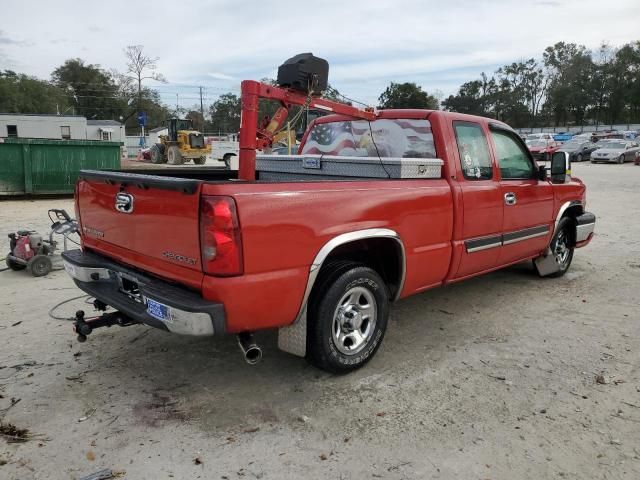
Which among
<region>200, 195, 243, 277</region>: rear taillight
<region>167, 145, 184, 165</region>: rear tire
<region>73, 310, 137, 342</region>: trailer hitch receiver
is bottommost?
<region>73, 310, 137, 342</region>: trailer hitch receiver

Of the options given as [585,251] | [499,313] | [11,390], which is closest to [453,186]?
[499,313]

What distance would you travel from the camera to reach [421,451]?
9.21 ft

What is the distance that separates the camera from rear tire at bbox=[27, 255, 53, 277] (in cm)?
601

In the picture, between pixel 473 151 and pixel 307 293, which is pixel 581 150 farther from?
pixel 307 293

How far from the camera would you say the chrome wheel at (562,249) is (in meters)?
6.28

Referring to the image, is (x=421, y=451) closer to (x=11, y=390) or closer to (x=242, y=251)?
(x=242, y=251)

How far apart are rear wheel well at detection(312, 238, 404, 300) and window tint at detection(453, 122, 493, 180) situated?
1.08 meters

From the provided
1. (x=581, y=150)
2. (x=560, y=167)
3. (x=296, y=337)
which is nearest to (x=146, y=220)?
(x=296, y=337)

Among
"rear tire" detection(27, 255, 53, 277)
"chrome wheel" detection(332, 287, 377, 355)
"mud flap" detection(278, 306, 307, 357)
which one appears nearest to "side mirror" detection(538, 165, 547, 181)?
"chrome wheel" detection(332, 287, 377, 355)

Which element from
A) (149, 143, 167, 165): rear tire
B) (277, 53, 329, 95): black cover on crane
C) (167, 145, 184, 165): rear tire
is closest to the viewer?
(277, 53, 329, 95): black cover on crane

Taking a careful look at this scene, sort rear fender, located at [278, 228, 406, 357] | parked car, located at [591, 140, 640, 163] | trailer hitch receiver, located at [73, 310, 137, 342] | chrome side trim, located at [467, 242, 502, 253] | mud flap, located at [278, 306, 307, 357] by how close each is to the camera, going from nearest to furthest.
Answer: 1. rear fender, located at [278, 228, 406, 357]
2. mud flap, located at [278, 306, 307, 357]
3. trailer hitch receiver, located at [73, 310, 137, 342]
4. chrome side trim, located at [467, 242, 502, 253]
5. parked car, located at [591, 140, 640, 163]

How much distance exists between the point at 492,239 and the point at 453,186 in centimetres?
81

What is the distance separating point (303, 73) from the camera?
4.10m

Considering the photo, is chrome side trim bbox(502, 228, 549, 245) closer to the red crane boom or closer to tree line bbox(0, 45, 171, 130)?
the red crane boom
